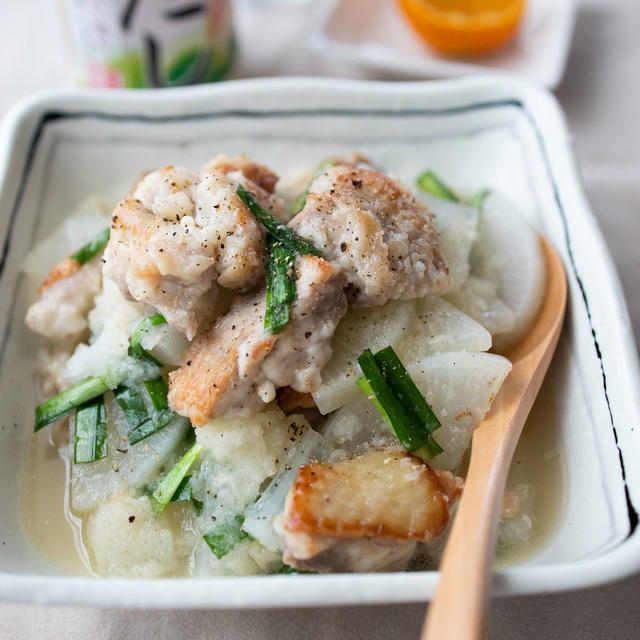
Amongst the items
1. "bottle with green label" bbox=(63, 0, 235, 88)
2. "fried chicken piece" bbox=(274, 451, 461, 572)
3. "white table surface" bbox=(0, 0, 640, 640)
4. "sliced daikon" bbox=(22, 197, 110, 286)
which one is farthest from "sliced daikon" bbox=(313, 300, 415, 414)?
"bottle with green label" bbox=(63, 0, 235, 88)

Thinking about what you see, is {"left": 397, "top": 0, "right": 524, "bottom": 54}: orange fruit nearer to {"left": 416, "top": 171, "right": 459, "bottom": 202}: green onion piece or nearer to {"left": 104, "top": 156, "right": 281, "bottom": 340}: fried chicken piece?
{"left": 416, "top": 171, "right": 459, "bottom": 202}: green onion piece

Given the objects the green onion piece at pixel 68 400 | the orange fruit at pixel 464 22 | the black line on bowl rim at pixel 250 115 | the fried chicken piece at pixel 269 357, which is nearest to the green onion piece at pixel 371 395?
the fried chicken piece at pixel 269 357

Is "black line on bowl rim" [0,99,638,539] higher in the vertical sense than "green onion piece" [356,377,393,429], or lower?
higher

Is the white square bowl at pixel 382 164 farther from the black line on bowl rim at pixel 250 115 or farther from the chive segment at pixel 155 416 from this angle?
the chive segment at pixel 155 416

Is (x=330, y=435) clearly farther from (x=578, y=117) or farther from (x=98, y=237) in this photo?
(x=578, y=117)

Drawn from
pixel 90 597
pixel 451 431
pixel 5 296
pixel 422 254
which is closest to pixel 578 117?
pixel 422 254

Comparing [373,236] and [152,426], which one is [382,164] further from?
[152,426]

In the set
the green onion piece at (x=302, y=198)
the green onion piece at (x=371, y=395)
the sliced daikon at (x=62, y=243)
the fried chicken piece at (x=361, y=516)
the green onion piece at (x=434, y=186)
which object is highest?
the green onion piece at (x=302, y=198)
